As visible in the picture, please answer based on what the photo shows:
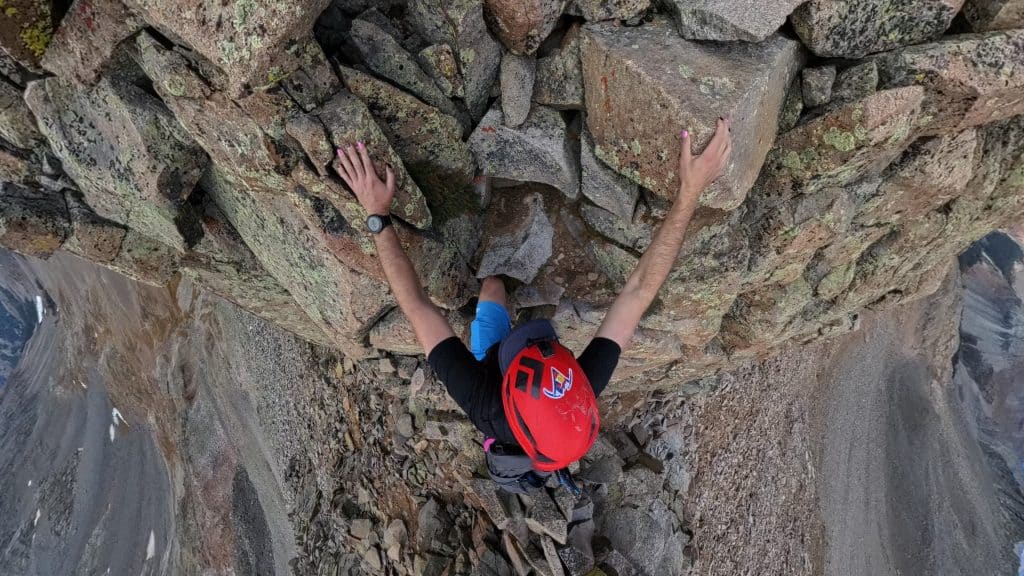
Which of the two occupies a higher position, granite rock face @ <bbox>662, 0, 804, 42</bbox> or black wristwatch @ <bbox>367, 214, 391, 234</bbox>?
granite rock face @ <bbox>662, 0, 804, 42</bbox>

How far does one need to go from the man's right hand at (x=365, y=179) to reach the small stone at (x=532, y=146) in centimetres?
134

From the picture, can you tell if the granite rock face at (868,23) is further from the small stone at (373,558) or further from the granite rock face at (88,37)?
the small stone at (373,558)

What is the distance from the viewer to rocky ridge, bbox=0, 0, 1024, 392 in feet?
16.5

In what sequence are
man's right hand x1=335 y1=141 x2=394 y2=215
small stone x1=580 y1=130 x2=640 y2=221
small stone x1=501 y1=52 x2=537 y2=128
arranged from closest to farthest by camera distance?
man's right hand x1=335 y1=141 x2=394 y2=215, small stone x1=501 y1=52 x2=537 y2=128, small stone x1=580 y1=130 x2=640 y2=221

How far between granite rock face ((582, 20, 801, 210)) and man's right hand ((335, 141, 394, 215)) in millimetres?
2478

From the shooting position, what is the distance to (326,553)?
449 inches

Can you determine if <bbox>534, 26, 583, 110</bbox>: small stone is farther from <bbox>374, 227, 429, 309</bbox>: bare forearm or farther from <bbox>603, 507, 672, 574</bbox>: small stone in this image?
<bbox>603, 507, 672, 574</bbox>: small stone

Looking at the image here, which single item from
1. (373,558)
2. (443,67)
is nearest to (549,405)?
(443,67)

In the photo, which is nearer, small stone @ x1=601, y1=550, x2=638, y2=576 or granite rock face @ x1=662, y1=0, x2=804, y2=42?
granite rock face @ x1=662, y1=0, x2=804, y2=42

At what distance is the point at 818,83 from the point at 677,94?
1.67m

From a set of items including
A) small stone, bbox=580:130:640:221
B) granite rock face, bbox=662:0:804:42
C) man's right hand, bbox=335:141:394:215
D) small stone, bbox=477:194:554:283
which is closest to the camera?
granite rock face, bbox=662:0:804:42

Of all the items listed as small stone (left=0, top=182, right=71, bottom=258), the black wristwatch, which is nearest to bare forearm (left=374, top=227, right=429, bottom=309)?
the black wristwatch

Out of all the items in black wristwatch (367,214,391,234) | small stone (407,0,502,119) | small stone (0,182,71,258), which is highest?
small stone (407,0,502,119)

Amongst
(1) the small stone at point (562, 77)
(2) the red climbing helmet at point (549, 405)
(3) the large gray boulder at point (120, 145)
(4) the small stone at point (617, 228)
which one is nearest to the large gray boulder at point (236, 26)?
(3) the large gray boulder at point (120, 145)
